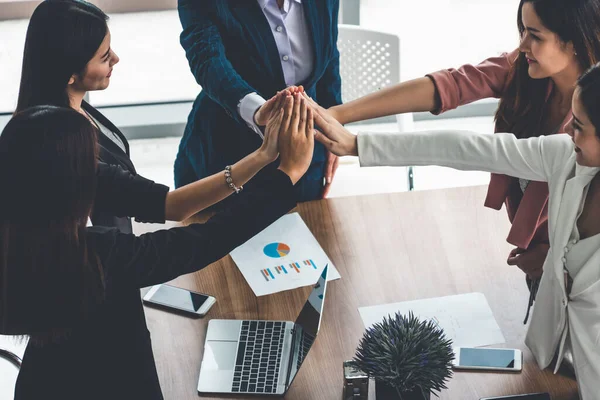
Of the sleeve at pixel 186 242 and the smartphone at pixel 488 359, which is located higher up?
the sleeve at pixel 186 242

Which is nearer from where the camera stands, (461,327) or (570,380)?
(570,380)

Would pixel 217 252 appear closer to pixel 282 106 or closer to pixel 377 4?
pixel 282 106

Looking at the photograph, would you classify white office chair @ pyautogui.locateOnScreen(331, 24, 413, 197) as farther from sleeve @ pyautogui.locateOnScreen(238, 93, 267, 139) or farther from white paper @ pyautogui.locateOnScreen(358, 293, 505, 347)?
white paper @ pyautogui.locateOnScreen(358, 293, 505, 347)

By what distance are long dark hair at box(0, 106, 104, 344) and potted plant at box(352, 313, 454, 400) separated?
59 cm

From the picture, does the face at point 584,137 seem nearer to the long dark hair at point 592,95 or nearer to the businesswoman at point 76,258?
the long dark hair at point 592,95

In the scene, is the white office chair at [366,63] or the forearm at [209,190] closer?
the forearm at [209,190]

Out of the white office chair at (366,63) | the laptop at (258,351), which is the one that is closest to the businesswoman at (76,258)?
the laptop at (258,351)

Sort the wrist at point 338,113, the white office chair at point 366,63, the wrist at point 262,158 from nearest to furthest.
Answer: the wrist at point 262,158, the wrist at point 338,113, the white office chair at point 366,63

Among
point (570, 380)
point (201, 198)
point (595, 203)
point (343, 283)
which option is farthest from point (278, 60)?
point (570, 380)

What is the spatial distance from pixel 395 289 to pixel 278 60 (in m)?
0.81

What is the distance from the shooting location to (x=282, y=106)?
2.08 m

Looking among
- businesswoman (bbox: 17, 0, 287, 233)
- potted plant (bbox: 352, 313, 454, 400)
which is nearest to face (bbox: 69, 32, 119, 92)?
businesswoman (bbox: 17, 0, 287, 233)

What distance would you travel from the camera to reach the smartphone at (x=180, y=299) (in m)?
2.06

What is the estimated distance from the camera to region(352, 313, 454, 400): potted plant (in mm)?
1577
